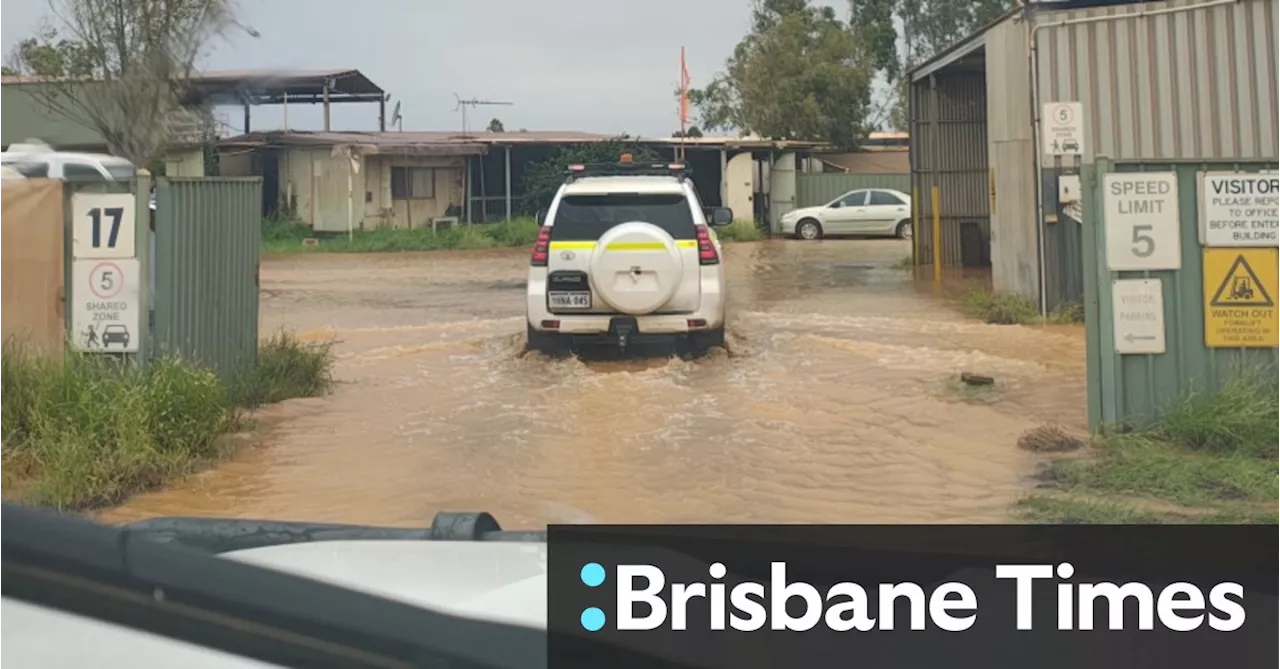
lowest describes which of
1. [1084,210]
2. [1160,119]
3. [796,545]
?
[796,545]

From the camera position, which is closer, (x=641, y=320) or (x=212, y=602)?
(x=212, y=602)

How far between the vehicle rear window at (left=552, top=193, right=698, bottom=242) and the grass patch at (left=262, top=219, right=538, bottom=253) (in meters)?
20.7

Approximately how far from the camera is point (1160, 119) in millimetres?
13836

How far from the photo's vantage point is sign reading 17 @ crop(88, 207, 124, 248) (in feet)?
30.1

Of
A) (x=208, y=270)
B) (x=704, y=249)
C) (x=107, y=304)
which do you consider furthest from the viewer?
(x=704, y=249)

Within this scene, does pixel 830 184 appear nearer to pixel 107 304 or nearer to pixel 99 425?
pixel 107 304

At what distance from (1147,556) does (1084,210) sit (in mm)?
3489

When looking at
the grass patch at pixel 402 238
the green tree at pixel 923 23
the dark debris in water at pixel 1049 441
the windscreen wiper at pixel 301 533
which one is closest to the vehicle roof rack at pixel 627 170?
the dark debris in water at pixel 1049 441

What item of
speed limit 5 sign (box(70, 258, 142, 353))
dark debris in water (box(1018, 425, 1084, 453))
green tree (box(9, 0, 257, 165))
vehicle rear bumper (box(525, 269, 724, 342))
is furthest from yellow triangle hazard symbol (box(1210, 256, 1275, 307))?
green tree (box(9, 0, 257, 165))

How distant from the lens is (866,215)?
32656 mm

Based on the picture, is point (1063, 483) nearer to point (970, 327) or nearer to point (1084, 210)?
point (1084, 210)

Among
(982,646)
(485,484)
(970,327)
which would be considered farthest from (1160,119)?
(982,646)

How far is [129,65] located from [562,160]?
1210 cm

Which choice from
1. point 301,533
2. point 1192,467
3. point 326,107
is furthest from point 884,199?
point 301,533
